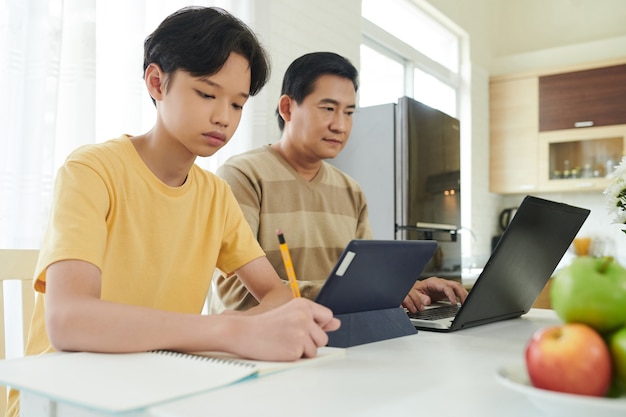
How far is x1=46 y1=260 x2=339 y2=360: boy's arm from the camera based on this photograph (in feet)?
2.71

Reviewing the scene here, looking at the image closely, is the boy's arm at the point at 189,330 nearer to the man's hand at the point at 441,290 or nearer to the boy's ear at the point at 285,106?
the man's hand at the point at 441,290

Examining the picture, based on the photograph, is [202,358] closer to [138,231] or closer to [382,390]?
[382,390]

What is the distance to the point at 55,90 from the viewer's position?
1.76 m

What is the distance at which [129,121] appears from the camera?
6.65 feet

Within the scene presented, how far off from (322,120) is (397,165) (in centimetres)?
103

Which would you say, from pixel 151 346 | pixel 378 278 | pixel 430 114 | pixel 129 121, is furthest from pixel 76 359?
pixel 430 114

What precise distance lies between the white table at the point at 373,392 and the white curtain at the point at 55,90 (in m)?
1.12

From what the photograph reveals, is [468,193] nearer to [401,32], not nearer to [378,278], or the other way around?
[401,32]

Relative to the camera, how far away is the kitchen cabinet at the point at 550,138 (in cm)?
444

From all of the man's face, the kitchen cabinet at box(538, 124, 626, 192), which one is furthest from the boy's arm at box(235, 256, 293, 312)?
the kitchen cabinet at box(538, 124, 626, 192)

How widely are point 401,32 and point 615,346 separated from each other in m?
4.05

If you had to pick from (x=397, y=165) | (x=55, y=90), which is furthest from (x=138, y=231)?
(x=397, y=165)

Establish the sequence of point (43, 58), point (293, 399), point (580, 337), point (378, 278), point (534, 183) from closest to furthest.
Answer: point (580, 337) < point (293, 399) < point (378, 278) < point (43, 58) < point (534, 183)

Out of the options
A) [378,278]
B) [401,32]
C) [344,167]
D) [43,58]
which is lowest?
[378,278]
